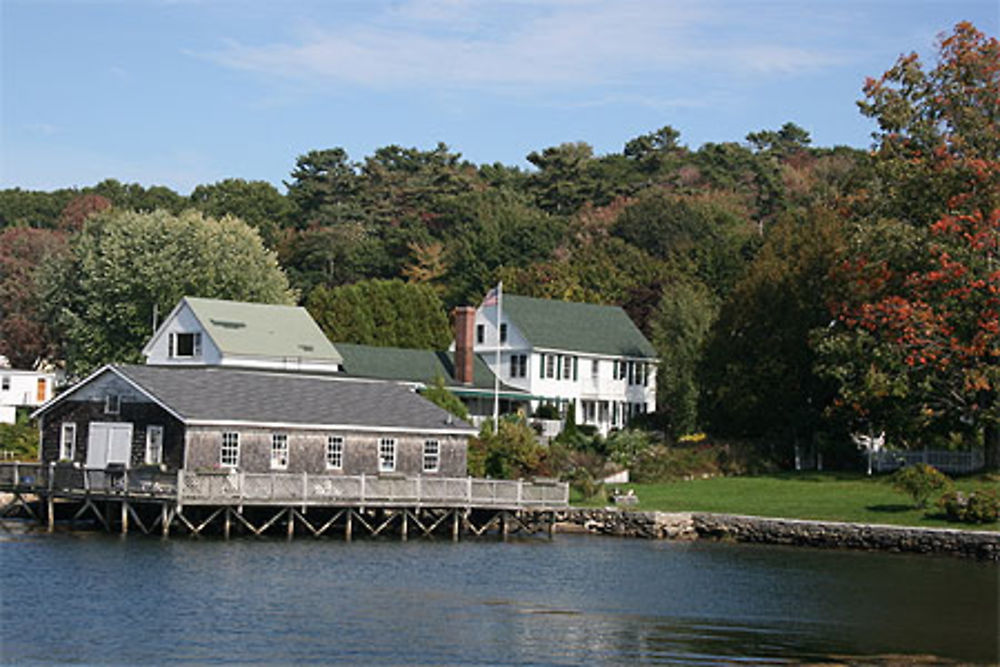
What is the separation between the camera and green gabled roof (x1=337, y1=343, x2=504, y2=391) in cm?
7862

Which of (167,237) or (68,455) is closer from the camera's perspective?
(68,455)

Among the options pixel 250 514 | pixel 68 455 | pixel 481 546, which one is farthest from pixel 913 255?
pixel 68 455

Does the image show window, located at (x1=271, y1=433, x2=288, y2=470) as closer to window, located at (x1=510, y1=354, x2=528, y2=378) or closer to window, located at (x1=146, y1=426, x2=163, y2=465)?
window, located at (x1=146, y1=426, x2=163, y2=465)

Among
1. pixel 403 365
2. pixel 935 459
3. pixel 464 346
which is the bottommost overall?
pixel 935 459

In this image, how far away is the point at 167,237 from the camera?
304ft

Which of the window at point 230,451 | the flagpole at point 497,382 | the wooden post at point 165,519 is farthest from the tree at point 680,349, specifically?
the wooden post at point 165,519

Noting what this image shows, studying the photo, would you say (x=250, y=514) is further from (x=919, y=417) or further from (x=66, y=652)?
(x=919, y=417)

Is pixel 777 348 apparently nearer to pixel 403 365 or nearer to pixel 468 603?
pixel 403 365

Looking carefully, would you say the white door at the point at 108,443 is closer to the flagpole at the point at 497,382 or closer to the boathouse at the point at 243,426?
the boathouse at the point at 243,426

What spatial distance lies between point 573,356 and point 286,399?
107ft

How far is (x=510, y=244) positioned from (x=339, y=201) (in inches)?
1097

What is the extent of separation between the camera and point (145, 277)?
9031 centimetres

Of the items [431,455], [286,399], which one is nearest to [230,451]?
[286,399]

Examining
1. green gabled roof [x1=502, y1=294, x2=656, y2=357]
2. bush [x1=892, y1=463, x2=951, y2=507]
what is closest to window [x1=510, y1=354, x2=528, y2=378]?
green gabled roof [x1=502, y1=294, x2=656, y2=357]
